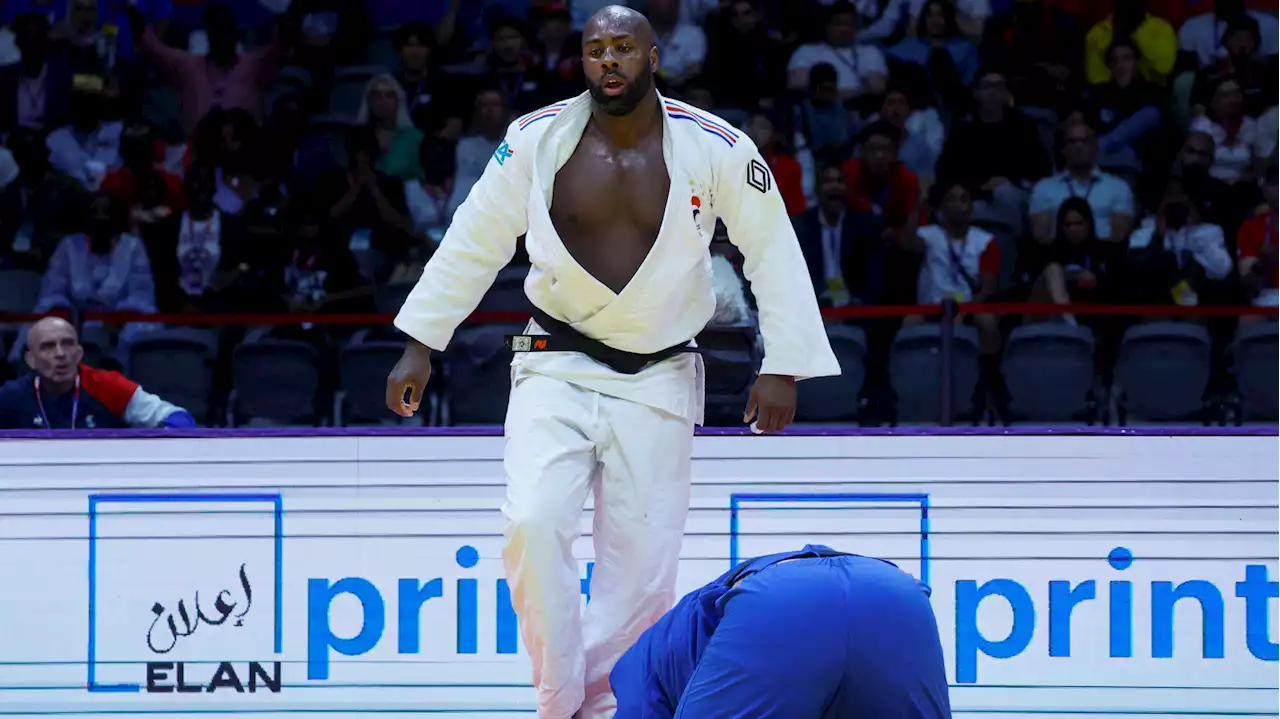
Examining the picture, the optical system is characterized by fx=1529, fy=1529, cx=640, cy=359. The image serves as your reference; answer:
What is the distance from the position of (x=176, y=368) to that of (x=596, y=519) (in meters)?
3.50

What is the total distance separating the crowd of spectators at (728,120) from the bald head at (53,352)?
3.06 feet

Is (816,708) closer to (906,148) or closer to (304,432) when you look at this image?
(304,432)

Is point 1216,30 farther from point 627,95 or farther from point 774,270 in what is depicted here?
point 627,95

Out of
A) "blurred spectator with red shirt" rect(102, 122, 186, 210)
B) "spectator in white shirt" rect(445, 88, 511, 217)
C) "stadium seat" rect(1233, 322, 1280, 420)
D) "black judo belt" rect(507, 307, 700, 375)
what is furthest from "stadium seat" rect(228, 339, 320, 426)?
"stadium seat" rect(1233, 322, 1280, 420)

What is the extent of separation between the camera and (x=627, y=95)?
355cm

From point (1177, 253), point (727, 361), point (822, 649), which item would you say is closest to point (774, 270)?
point (822, 649)

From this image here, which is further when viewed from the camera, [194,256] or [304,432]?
[194,256]

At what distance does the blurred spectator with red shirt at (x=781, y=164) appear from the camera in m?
7.39

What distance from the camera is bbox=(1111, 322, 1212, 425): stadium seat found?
6461mm

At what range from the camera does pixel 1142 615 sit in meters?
4.34

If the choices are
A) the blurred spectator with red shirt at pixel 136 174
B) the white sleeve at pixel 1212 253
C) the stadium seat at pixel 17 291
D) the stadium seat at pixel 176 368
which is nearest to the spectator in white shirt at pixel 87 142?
the blurred spectator with red shirt at pixel 136 174

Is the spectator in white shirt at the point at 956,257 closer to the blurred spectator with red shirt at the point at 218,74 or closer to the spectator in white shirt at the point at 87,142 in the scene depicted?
the blurred spectator with red shirt at the point at 218,74

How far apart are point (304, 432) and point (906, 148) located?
4301 mm

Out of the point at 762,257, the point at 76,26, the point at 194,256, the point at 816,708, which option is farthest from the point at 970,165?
the point at 816,708
